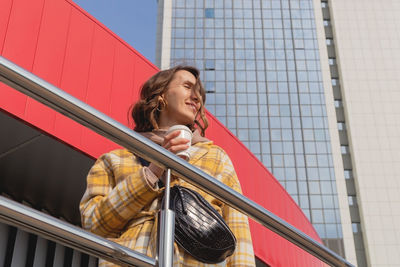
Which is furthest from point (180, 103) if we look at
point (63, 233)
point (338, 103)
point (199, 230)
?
point (338, 103)

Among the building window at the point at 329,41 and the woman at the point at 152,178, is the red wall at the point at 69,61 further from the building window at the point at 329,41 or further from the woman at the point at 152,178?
the building window at the point at 329,41

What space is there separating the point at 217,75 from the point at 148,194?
41771mm

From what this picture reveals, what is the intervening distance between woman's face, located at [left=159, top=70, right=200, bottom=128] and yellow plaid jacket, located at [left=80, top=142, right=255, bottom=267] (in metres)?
0.26

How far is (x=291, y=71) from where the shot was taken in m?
43.5

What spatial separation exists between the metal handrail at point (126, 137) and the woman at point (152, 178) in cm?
23

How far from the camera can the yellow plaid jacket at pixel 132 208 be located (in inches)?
71.6

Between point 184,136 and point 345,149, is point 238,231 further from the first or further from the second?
point 345,149

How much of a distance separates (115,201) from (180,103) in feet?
2.47

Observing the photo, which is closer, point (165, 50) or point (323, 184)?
point (323, 184)

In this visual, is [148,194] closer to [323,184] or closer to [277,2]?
[323,184]

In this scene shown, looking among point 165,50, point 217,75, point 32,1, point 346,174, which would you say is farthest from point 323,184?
point 32,1

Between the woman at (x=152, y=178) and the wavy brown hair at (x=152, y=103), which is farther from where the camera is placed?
the wavy brown hair at (x=152, y=103)

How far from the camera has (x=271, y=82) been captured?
43.2 m

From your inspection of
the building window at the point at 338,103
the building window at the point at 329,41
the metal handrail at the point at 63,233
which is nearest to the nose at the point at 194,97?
the metal handrail at the point at 63,233
